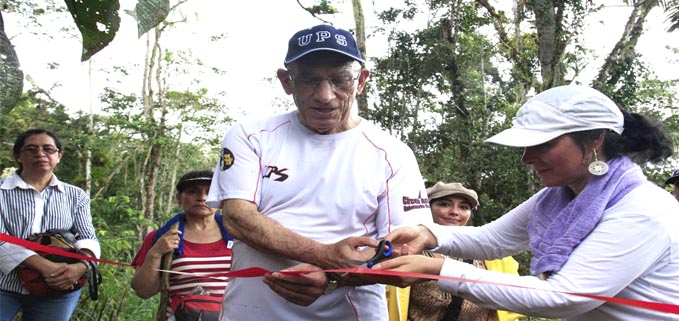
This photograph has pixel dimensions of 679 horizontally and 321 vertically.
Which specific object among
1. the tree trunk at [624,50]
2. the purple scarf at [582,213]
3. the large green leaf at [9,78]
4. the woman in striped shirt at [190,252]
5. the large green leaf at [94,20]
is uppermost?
the tree trunk at [624,50]

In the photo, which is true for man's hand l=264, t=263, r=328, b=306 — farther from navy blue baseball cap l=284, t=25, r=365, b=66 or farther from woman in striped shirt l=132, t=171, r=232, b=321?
woman in striped shirt l=132, t=171, r=232, b=321

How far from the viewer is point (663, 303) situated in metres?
1.83

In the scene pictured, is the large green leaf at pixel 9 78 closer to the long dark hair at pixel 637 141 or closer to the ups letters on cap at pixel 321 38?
the ups letters on cap at pixel 321 38

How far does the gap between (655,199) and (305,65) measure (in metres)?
1.22

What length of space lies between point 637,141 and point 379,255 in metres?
0.92

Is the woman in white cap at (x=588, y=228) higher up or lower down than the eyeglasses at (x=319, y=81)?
lower down

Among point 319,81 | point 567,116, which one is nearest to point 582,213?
point 567,116

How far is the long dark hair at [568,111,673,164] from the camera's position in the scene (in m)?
1.98

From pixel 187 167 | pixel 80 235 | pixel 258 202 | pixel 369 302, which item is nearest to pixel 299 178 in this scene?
pixel 258 202

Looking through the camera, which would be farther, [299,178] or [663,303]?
[299,178]

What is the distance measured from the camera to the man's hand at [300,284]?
196 centimetres

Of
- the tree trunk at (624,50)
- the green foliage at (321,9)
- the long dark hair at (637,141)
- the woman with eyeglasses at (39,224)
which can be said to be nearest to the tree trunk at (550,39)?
the tree trunk at (624,50)

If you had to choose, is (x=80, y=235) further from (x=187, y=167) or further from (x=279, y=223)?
(x=187, y=167)

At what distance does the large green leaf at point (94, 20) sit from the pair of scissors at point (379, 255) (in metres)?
1.19
